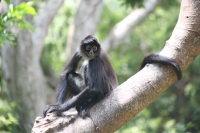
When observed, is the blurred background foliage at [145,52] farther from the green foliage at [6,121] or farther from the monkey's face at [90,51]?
the monkey's face at [90,51]

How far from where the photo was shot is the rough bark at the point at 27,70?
976cm

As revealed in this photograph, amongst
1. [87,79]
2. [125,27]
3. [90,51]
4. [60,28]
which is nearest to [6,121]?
[87,79]

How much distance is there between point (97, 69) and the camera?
550 centimetres

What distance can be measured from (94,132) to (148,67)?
1.09 m

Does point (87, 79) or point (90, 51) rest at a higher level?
point (90, 51)

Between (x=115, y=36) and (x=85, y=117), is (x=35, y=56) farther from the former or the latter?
(x=85, y=117)

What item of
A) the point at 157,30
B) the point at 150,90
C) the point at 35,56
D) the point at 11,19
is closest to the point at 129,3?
the point at 35,56

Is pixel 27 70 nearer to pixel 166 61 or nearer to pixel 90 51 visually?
pixel 90 51

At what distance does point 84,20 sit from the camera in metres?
11.2

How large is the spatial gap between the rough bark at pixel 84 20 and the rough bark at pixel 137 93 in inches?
268

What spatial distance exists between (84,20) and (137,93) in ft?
23.8

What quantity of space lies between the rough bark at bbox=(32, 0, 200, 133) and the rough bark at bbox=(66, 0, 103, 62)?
6.81m

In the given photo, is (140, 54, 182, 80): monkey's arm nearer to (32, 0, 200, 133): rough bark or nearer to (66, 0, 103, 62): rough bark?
(32, 0, 200, 133): rough bark

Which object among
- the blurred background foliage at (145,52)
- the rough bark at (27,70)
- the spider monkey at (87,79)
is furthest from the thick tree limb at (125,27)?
the spider monkey at (87,79)
